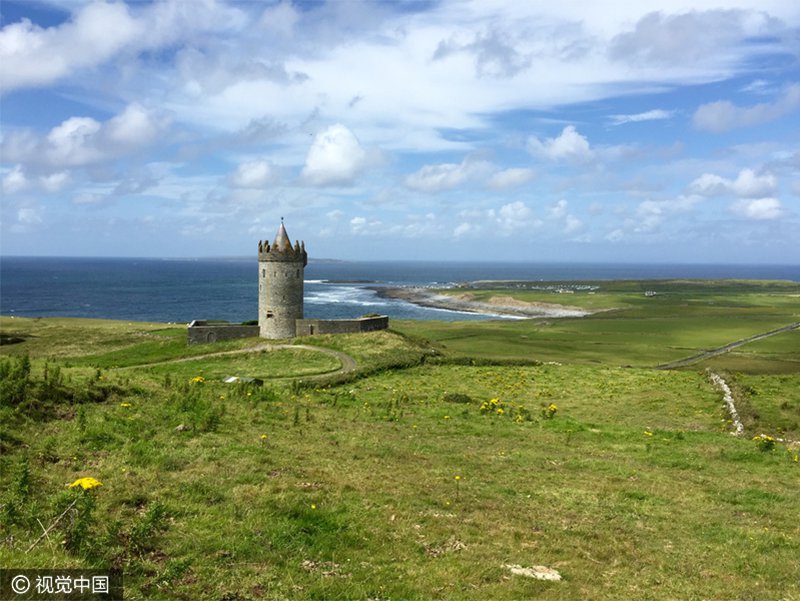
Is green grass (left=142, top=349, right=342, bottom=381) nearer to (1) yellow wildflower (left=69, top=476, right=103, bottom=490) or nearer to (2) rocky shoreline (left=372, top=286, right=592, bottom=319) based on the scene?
(1) yellow wildflower (left=69, top=476, right=103, bottom=490)

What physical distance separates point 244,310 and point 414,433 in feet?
396

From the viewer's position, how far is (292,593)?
8062 millimetres

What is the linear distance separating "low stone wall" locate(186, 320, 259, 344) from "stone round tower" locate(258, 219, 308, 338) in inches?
74.1

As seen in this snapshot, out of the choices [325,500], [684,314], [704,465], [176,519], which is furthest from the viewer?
[684,314]

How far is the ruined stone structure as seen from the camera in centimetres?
4906

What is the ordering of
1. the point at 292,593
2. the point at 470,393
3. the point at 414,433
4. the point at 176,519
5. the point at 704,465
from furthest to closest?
the point at 470,393 → the point at 414,433 → the point at 704,465 → the point at 176,519 → the point at 292,593

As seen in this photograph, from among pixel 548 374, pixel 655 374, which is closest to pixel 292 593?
pixel 548 374

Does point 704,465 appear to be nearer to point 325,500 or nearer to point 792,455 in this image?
point 792,455

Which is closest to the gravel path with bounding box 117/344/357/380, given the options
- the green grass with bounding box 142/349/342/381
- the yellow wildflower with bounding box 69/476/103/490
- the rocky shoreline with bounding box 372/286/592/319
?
the green grass with bounding box 142/349/342/381

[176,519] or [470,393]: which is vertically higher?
[176,519]

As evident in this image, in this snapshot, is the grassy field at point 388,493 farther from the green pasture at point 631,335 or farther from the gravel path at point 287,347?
the green pasture at point 631,335

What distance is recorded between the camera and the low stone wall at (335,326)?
1914 inches

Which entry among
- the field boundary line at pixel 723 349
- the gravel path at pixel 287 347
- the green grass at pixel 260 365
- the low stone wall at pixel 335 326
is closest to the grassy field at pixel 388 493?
the green grass at pixel 260 365

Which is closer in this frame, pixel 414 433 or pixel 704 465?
pixel 704 465
